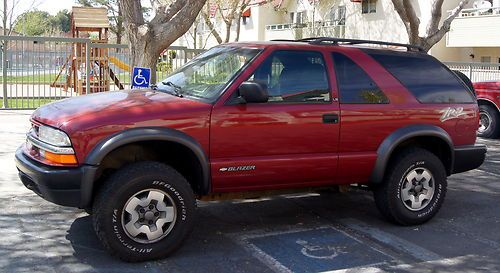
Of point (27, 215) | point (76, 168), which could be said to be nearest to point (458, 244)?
point (76, 168)

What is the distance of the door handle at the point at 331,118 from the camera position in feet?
17.4

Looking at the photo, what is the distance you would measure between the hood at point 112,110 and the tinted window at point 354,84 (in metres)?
1.42

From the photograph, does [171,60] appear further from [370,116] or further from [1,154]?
[370,116]

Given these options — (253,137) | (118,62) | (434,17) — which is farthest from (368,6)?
(253,137)

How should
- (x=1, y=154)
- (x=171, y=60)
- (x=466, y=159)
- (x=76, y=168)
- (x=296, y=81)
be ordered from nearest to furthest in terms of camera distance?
1. (x=76, y=168)
2. (x=296, y=81)
3. (x=466, y=159)
4. (x=1, y=154)
5. (x=171, y=60)

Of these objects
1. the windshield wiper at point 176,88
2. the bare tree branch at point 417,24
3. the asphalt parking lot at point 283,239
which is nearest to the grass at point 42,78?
the bare tree branch at point 417,24

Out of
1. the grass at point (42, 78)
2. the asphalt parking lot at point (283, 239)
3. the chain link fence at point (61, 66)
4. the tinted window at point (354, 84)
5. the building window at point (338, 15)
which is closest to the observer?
the asphalt parking lot at point (283, 239)

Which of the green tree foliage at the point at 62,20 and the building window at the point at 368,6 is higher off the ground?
the green tree foliage at the point at 62,20

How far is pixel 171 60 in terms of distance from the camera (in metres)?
14.4

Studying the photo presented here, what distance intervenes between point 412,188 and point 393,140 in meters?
0.63

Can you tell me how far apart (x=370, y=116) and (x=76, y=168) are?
2747mm

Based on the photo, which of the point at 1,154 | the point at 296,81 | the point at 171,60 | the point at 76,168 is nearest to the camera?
the point at 76,168

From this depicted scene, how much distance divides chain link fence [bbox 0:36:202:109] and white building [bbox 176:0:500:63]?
59.4 ft

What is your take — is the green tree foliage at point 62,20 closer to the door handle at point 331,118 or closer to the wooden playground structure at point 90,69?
the wooden playground structure at point 90,69
